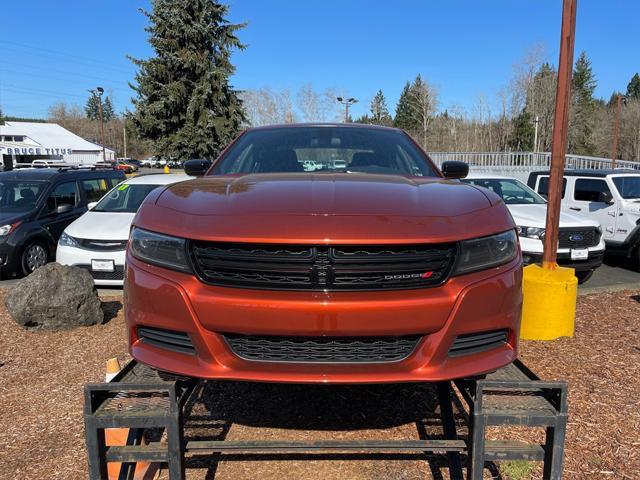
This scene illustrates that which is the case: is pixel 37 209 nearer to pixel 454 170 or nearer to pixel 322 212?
pixel 454 170

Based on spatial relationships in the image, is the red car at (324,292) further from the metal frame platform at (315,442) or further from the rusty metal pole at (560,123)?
the rusty metal pole at (560,123)

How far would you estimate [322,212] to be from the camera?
82.1 inches

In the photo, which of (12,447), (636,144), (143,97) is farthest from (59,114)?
(12,447)

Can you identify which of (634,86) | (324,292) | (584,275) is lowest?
(584,275)

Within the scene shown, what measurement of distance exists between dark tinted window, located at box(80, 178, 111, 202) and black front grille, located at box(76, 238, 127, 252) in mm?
2788

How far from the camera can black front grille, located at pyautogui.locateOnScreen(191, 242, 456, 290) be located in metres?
2.02

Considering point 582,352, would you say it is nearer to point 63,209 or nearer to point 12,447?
point 12,447

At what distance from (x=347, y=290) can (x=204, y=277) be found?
0.58 meters

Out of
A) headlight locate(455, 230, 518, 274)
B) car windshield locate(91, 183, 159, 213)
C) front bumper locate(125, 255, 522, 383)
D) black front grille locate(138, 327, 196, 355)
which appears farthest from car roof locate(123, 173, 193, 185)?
headlight locate(455, 230, 518, 274)

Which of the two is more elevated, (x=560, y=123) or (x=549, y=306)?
(x=560, y=123)

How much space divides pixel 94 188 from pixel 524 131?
54431mm

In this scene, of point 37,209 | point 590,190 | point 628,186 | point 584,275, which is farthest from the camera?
point 590,190

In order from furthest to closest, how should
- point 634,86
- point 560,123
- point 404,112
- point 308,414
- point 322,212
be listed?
1. point 634,86
2. point 404,112
3. point 560,123
4. point 308,414
5. point 322,212

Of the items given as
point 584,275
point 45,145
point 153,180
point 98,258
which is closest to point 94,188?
point 153,180
